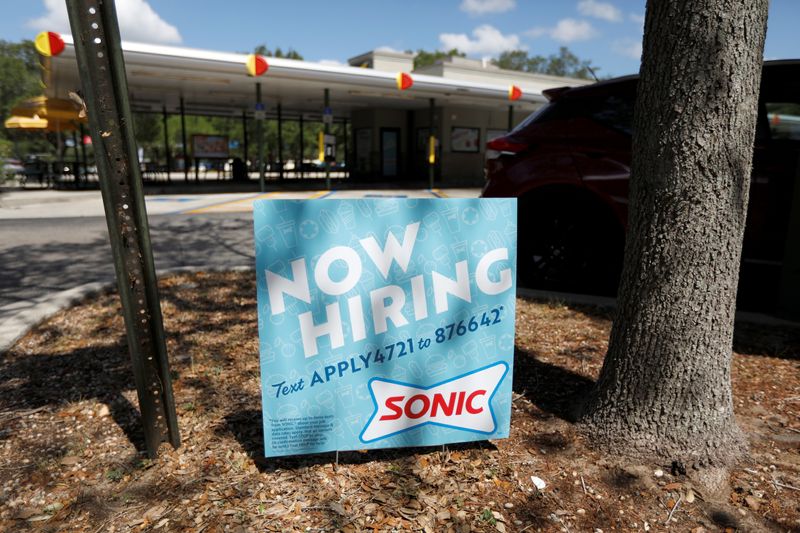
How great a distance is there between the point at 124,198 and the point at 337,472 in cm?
147

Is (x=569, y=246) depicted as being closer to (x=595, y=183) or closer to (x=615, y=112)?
(x=595, y=183)

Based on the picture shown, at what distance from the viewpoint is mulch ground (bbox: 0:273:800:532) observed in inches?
83.7

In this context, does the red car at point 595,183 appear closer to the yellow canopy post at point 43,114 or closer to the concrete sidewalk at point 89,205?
the concrete sidewalk at point 89,205

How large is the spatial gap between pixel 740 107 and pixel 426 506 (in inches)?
82.2

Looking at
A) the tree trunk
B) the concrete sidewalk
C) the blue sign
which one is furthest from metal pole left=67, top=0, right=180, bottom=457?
the concrete sidewalk

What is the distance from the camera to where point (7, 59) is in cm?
6538

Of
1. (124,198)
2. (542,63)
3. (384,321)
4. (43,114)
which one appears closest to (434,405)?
(384,321)

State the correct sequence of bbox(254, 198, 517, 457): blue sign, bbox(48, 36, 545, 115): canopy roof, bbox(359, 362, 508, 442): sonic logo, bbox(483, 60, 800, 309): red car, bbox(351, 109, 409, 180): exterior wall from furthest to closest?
bbox(351, 109, 409, 180): exterior wall → bbox(48, 36, 545, 115): canopy roof → bbox(483, 60, 800, 309): red car → bbox(359, 362, 508, 442): sonic logo → bbox(254, 198, 517, 457): blue sign

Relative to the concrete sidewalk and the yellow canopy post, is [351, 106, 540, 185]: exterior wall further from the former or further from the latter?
the yellow canopy post

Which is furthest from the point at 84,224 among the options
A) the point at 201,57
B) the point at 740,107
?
the point at 740,107

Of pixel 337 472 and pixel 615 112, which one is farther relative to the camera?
pixel 615 112

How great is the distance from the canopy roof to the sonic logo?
13539 millimetres

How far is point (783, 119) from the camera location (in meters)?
4.46

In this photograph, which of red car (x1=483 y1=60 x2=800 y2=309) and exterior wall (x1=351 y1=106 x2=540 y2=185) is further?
exterior wall (x1=351 y1=106 x2=540 y2=185)
